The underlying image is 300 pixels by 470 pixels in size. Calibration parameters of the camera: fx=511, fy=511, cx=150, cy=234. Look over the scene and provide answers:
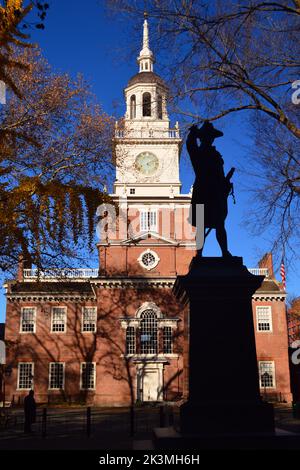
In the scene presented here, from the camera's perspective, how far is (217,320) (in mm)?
8781

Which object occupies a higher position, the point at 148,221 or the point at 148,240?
the point at 148,221

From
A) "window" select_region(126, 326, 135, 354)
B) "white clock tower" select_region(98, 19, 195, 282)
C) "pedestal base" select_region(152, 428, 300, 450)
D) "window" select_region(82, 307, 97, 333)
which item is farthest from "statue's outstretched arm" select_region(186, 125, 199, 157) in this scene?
"window" select_region(82, 307, 97, 333)

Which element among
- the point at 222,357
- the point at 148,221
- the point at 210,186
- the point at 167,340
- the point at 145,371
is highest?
the point at 148,221

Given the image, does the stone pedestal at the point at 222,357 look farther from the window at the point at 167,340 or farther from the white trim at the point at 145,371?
the window at the point at 167,340

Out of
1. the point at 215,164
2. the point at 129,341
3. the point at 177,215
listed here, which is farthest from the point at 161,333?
the point at 215,164

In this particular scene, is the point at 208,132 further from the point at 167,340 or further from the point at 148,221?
the point at 148,221

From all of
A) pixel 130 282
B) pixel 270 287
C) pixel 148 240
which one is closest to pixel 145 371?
pixel 130 282

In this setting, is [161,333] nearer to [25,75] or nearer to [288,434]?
[25,75]

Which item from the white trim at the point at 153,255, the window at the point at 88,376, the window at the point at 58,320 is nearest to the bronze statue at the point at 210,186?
the white trim at the point at 153,255

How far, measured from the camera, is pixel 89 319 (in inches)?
1556

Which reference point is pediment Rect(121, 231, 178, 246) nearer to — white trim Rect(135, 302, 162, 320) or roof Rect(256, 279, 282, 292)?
white trim Rect(135, 302, 162, 320)

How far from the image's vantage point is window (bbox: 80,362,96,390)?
3772cm

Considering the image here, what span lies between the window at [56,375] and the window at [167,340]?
8.09m

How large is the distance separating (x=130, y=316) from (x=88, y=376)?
5764mm
